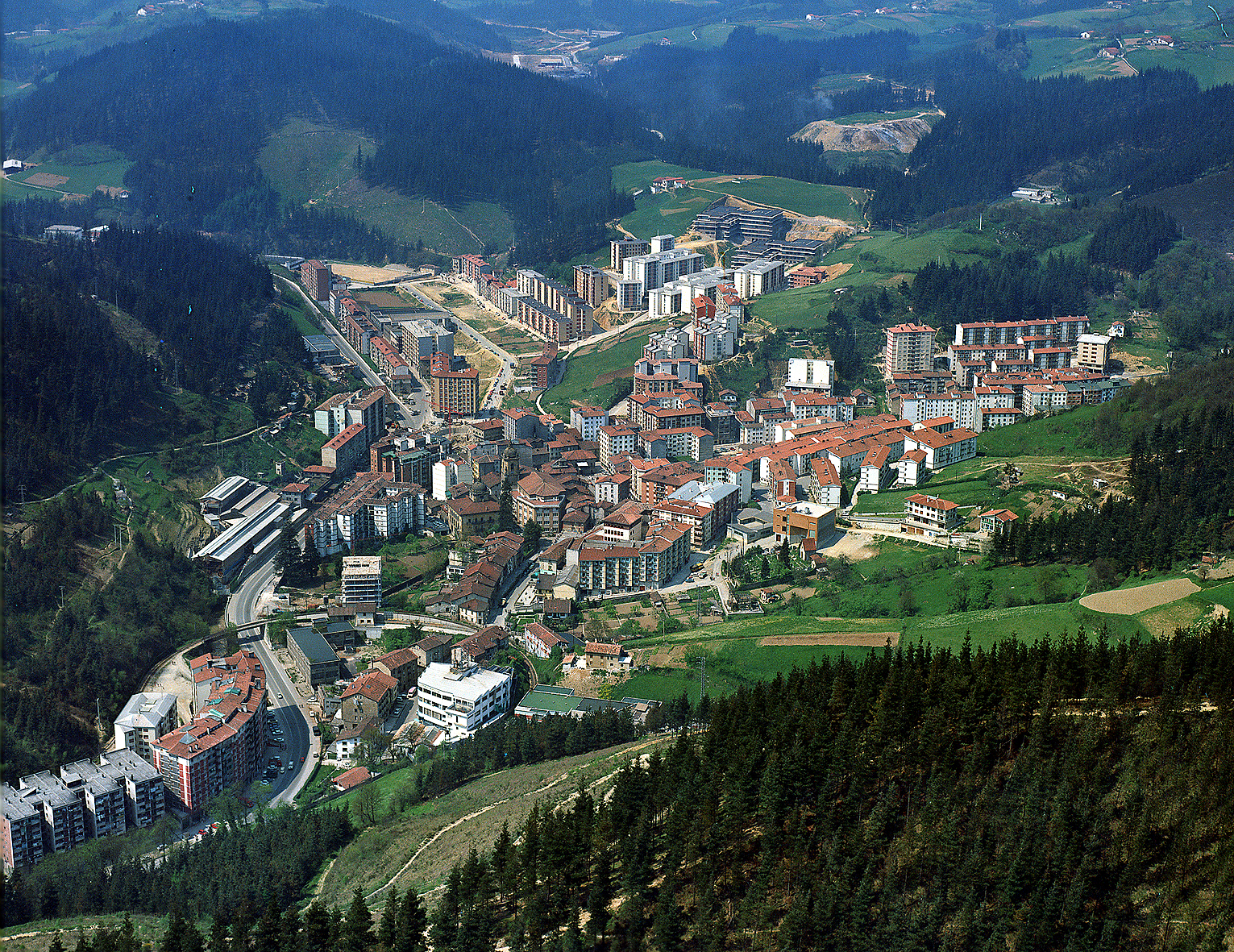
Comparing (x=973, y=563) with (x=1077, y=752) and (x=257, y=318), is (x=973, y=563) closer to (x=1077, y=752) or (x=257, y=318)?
(x=1077, y=752)

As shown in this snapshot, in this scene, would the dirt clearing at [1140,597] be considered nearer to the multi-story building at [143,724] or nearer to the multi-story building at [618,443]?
the multi-story building at [618,443]

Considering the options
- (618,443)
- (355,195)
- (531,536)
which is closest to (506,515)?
(531,536)

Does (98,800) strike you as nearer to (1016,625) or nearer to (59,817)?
(59,817)

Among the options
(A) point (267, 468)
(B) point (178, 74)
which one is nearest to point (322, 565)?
(A) point (267, 468)

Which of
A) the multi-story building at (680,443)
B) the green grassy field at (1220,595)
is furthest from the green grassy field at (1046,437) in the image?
the green grassy field at (1220,595)

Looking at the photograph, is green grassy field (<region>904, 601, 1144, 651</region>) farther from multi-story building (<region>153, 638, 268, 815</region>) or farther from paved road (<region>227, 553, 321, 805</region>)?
multi-story building (<region>153, 638, 268, 815</region>)

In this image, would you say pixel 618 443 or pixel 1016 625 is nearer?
pixel 1016 625
